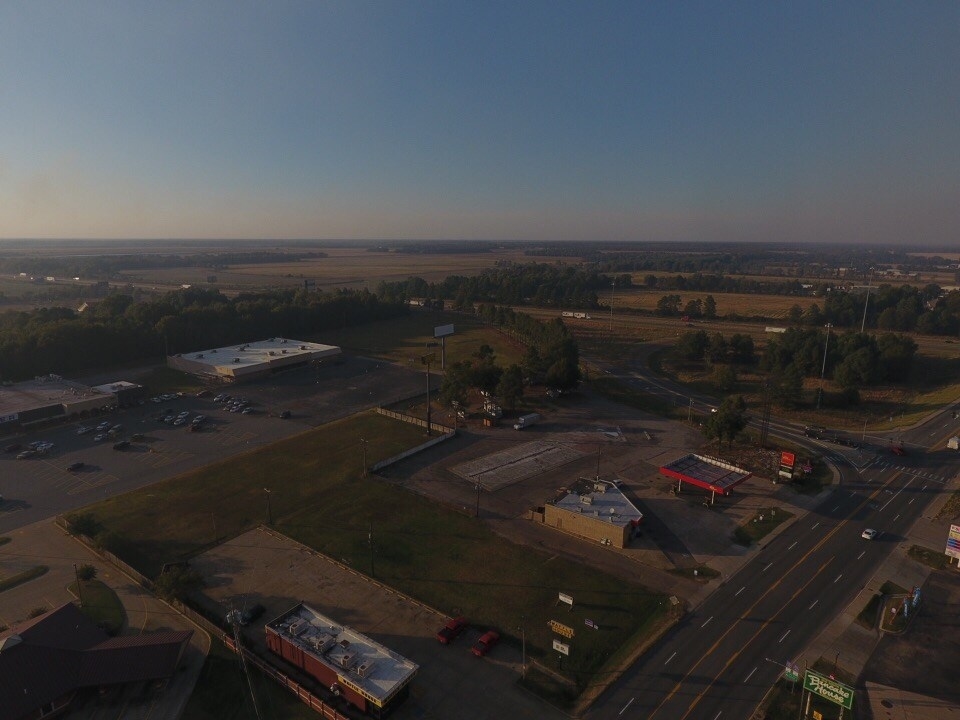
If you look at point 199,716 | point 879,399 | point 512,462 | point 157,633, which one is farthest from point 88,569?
point 879,399

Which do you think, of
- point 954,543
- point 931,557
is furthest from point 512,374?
point 954,543

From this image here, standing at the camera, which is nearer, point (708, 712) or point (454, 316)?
point (708, 712)

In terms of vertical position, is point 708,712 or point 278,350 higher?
point 278,350

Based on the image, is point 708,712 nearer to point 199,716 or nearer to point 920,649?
point 920,649

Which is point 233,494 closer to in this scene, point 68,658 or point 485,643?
point 68,658

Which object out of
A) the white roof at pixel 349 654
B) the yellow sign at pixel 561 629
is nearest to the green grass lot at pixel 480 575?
the yellow sign at pixel 561 629
